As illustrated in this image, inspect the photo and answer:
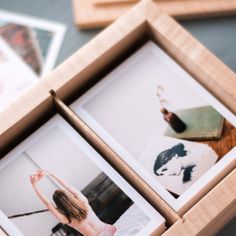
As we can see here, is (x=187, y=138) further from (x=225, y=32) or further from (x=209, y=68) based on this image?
(x=225, y=32)

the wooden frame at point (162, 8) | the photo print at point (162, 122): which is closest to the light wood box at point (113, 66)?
the photo print at point (162, 122)

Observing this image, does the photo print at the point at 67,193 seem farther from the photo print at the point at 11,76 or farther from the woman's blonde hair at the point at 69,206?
the photo print at the point at 11,76

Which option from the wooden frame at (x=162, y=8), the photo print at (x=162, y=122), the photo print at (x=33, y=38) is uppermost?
the photo print at (x=33, y=38)

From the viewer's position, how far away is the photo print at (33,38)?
125 cm

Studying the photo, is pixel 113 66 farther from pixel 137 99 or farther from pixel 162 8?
pixel 162 8

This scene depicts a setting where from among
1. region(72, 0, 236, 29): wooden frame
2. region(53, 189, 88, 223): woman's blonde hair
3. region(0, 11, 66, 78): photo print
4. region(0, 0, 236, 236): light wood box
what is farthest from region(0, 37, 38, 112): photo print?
→ region(53, 189, 88, 223): woman's blonde hair

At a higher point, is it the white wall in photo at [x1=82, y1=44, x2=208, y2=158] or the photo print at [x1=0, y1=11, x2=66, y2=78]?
the photo print at [x1=0, y1=11, x2=66, y2=78]

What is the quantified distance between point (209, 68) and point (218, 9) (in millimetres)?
420

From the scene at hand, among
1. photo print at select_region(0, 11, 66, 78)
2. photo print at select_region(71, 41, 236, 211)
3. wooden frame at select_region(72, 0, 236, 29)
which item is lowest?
photo print at select_region(71, 41, 236, 211)

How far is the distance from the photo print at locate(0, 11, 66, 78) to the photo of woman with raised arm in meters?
0.48

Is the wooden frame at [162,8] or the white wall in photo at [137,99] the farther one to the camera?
the wooden frame at [162,8]

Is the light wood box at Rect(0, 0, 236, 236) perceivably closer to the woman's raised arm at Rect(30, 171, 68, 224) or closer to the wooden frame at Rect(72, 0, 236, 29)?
the woman's raised arm at Rect(30, 171, 68, 224)

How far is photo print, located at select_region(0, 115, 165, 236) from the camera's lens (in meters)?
0.81

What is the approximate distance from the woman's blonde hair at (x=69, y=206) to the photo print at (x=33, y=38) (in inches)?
19.0
